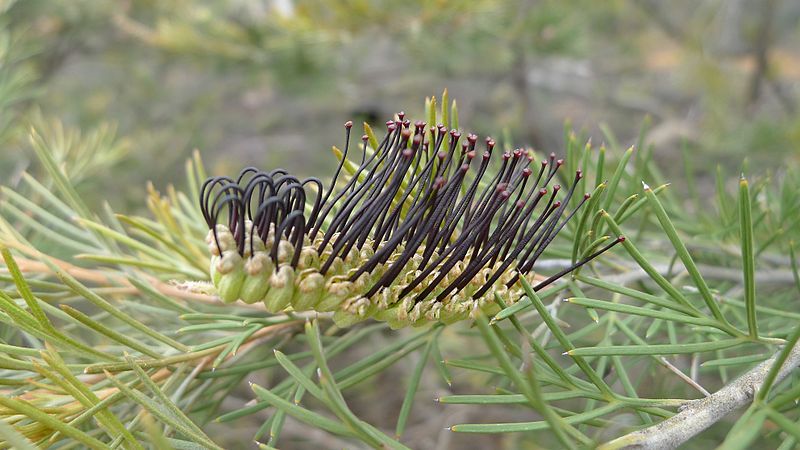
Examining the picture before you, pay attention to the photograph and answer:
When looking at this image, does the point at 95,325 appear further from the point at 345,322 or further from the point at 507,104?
the point at 507,104

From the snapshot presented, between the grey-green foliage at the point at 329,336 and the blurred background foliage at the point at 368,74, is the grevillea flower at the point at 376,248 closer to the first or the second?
the grey-green foliage at the point at 329,336

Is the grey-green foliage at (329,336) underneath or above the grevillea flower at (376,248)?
underneath

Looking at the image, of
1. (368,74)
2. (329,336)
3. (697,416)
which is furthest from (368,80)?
(697,416)

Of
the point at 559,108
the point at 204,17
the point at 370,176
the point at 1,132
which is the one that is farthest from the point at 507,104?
the point at 370,176

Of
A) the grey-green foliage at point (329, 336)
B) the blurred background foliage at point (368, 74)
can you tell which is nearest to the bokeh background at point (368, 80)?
the blurred background foliage at point (368, 74)

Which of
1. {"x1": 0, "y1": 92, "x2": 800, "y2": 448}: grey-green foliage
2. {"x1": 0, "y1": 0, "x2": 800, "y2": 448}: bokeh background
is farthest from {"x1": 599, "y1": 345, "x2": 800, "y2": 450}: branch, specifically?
{"x1": 0, "y1": 0, "x2": 800, "y2": 448}: bokeh background

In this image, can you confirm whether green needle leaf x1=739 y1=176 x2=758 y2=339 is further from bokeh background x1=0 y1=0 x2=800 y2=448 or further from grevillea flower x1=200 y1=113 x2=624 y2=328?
bokeh background x1=0 y1=0 x2=800 y2=448

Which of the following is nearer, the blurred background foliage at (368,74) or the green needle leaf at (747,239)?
the green needle leaf at (747,239)

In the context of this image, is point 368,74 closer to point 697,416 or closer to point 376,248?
point 376,248
